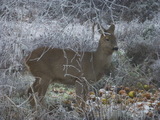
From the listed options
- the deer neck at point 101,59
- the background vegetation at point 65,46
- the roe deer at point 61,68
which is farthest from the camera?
the deer neck at point 101,59

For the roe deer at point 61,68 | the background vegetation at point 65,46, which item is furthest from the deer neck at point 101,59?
the background vegetation at point 65,46

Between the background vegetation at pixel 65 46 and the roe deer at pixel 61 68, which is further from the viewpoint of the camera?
Answer: the roe deer at pixel 61 68

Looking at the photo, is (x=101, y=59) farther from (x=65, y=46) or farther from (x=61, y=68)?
(x=65, y=46)

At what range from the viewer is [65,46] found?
27.9 feet

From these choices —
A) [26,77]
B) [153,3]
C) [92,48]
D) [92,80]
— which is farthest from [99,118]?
[153,3]

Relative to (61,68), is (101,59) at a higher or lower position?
higher

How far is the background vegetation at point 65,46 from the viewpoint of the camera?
5.35 metres

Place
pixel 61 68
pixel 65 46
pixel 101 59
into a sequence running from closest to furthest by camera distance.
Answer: pixel 61 68 → pixel 101 59 → pixel 65 46

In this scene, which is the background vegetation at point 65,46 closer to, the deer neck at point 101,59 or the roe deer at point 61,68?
the roe deer at point 61,68

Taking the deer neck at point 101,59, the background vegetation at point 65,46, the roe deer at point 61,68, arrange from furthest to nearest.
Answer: the deer neck at point 101,59, the roe deer at point 61,68, the background vegetation at point 65,46

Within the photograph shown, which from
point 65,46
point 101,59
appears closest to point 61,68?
point 101,59

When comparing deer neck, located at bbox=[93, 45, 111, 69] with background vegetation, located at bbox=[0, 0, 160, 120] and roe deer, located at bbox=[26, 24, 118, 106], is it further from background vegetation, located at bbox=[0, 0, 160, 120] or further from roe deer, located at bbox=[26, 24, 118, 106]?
background vegetation, located at bbox=[0, 0, 160, 120]

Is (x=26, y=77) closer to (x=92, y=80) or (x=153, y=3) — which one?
(x=92, y=80)

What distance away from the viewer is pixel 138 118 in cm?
550
